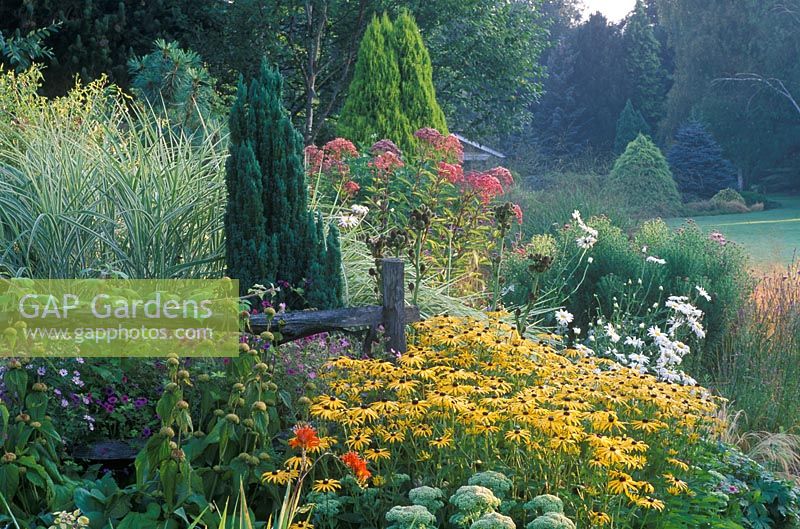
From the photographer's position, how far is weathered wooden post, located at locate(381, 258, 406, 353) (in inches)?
163

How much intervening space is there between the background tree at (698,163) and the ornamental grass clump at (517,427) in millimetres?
27498

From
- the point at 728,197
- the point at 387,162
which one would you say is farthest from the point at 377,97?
the point at 728,197

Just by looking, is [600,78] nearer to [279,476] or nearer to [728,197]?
[728,197]

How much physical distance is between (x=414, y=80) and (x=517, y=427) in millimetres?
8189

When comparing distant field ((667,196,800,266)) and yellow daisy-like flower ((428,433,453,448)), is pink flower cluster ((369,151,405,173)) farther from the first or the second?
distant field ((667,196,800,266))

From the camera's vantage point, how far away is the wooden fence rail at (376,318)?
13.0ft

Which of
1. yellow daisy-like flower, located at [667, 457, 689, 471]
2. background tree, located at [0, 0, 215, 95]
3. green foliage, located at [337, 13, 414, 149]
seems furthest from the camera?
background tree, located at [0, 0, 215, 95]

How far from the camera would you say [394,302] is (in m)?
4.16

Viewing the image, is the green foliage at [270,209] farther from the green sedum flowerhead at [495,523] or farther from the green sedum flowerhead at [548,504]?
the green sedum flowerhead at [495,523]

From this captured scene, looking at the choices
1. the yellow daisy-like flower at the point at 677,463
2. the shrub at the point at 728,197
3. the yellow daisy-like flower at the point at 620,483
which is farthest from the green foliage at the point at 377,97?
the shrub at the point at 728,197

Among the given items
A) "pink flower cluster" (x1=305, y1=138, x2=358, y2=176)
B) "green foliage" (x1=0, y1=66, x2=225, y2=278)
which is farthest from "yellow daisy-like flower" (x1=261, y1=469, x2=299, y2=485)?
"pink flower cluster" (x1=305, y1=138, x2=358, y2=176)

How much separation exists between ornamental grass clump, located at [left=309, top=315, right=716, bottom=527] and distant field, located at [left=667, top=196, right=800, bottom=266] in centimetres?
1146

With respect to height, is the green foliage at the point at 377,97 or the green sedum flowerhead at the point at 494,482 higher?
the green foliage at the point at 377,97

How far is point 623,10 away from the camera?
3956cm
